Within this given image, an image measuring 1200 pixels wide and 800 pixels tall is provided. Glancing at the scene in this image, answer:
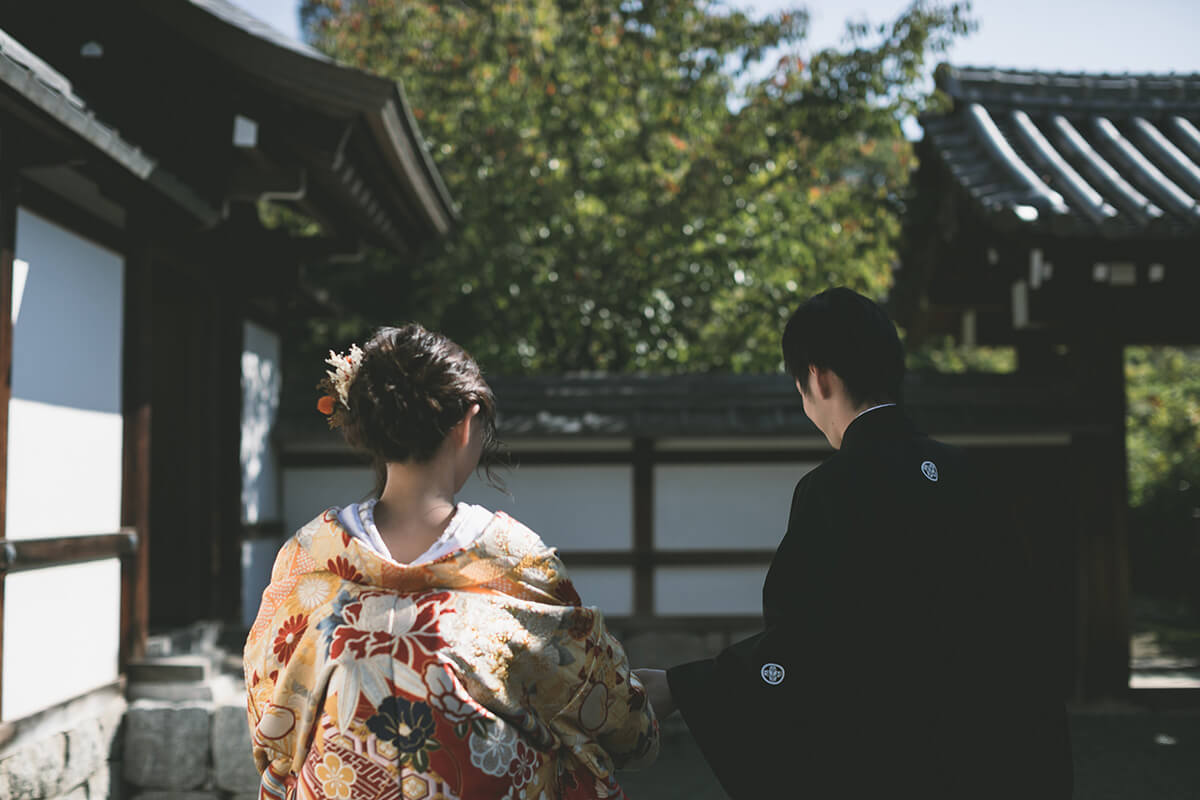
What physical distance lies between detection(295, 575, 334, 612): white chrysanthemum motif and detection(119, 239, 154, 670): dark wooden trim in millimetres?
3887

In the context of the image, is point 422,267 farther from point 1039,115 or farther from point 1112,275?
point 1112,275

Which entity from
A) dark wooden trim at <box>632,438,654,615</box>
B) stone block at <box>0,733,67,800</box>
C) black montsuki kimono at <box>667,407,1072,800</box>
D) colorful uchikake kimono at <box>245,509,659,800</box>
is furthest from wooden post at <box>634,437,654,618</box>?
colorful uchikake kimono at <box>245,509,659,800</box>

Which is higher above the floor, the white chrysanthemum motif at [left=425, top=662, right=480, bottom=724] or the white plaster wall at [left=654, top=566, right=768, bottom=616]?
the white chrysanthemum motif at [left=425, top=662, right=480, bottom=724]

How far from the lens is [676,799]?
17.4 ft

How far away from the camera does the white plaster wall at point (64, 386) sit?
445 cm

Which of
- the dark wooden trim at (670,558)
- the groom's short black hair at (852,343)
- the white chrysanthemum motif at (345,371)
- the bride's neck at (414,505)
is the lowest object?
the dark wooden trim at (670,558)

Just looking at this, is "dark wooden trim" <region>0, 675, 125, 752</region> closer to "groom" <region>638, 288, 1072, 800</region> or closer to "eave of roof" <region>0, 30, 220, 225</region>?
"eave of roof" <region>0, 30, 220, 225</region>

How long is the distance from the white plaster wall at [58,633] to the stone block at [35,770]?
0.53 feet

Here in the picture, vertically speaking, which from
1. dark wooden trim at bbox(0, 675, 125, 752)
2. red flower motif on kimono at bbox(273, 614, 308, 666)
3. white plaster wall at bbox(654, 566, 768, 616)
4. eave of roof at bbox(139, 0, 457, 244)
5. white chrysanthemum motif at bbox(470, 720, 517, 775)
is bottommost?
dark wooden trim at bbox(0, 675, 125, 752)

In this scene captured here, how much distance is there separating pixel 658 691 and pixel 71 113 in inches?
124

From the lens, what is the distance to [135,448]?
5.49 m

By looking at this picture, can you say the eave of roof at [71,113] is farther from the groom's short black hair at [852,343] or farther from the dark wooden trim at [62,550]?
the groom's short black hair at [852,343]

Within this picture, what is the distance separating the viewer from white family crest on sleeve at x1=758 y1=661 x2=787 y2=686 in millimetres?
2354

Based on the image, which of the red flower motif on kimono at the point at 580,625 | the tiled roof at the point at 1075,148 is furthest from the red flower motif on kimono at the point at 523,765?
the tiled roof at the point at 1075,148
